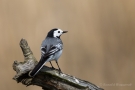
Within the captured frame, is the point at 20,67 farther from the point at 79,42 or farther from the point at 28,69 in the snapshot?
the point at 79,42

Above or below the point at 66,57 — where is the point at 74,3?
above

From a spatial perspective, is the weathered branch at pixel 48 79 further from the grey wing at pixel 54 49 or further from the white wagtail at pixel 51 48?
the grey wing at pixel 54 49

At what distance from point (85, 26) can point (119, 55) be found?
442 mm

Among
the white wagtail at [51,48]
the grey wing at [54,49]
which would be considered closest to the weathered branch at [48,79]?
the white wagtail at [51,48]

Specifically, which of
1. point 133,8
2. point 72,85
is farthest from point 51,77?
point 133,8

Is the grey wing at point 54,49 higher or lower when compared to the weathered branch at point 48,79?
higher

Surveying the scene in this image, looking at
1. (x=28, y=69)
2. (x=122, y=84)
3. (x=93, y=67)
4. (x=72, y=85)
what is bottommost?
(x=122, y=84)

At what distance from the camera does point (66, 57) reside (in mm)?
2877

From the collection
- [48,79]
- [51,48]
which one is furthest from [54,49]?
[48,79]

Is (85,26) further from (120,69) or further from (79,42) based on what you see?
(120,69)

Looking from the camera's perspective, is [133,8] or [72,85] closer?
[72,85]

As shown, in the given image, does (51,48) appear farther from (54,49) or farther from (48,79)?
(48,79)

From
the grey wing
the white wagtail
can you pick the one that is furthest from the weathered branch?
the grey wing

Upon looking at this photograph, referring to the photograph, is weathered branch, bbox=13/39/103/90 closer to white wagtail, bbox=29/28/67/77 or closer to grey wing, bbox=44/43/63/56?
white wagtail, bbox=29/28/67/77
